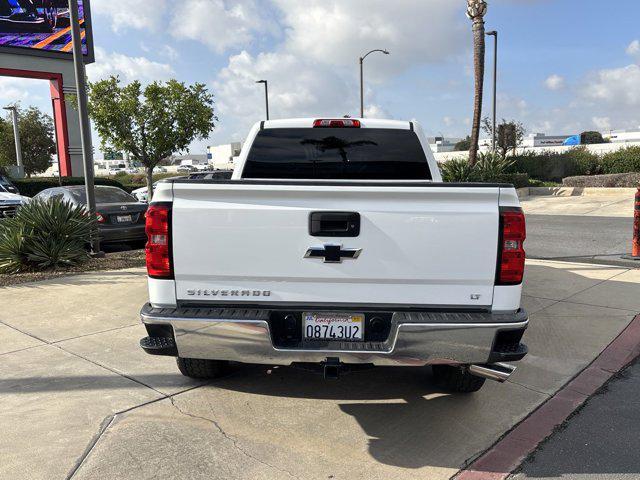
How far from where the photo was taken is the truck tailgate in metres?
3.27

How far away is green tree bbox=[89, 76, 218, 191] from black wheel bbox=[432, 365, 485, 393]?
1805cm

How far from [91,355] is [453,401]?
10.6 feet

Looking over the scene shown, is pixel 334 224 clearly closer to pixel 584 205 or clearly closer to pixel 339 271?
pixel 339 271

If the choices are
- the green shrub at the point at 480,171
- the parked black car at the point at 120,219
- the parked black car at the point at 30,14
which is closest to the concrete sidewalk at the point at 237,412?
the parked black car at the point at 120,219

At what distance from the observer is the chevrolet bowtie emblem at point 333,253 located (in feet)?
10.8

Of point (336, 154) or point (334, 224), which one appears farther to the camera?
point (336, 154)

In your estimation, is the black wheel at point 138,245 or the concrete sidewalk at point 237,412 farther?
the black wheel at point 138,245

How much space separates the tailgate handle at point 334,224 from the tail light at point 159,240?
88 centimetres

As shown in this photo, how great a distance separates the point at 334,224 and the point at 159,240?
108 cm

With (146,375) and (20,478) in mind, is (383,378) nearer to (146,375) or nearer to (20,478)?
(146,375)

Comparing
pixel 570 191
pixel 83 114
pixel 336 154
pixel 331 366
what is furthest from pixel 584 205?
pixel 331 366

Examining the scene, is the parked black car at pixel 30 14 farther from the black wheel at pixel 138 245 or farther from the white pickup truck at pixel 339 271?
the white pickup truck at pixel 339 271

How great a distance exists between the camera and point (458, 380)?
13.5ft

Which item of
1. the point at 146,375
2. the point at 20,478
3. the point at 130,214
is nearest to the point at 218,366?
the point at 146,375
